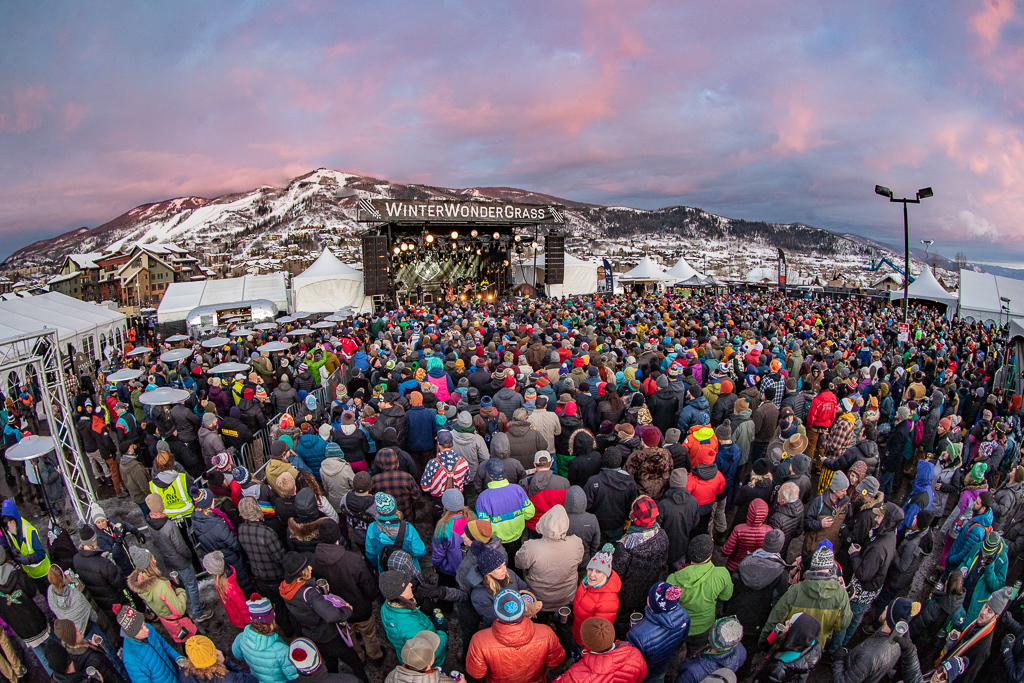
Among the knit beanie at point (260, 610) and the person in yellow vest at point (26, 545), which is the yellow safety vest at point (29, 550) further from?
the knit beanie at point (260, 610)

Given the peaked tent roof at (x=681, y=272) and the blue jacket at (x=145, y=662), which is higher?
the peaked tent roof at (x=681, y=272)

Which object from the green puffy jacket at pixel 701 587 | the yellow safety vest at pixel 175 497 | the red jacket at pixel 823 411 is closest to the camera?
the green puffy jacket at pixel 701 587

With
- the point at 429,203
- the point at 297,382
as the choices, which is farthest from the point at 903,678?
the point at 429,203

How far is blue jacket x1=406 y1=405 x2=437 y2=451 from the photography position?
498cm

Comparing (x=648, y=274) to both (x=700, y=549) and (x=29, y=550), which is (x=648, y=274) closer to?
(x=700, y=549)

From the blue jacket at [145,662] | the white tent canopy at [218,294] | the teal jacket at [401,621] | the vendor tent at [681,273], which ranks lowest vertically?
the blue jacket at [145,662]

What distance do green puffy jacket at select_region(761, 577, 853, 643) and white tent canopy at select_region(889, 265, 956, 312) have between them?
23934 millimetres

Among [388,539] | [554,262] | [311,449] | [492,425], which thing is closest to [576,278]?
[554,262]

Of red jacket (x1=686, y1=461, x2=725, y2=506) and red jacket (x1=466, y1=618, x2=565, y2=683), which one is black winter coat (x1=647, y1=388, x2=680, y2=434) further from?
red jacket (x1=466, y1=618, x2=565, y2=683)

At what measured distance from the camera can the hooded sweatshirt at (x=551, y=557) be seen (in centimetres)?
269

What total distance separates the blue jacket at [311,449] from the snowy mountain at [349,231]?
301 ft

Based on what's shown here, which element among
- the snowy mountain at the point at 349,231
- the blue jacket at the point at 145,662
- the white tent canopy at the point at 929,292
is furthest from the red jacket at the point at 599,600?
the snowy mountain at the point at 349,231

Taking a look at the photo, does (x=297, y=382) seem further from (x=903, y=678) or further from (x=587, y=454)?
(x=903, y=678)

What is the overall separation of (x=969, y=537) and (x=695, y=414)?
2.21 m
